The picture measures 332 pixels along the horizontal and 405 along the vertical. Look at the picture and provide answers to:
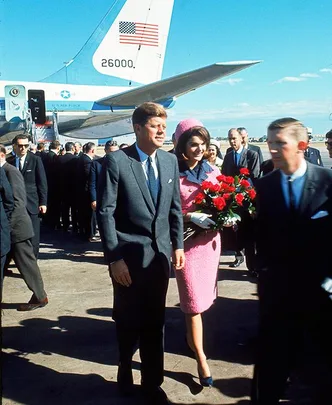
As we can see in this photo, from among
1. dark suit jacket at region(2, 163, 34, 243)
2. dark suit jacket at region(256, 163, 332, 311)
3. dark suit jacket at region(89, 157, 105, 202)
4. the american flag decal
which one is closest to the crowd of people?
dark suit jacket at region(256, 163, 332, 311)

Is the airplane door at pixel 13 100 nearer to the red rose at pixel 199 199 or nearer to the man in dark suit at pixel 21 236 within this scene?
the man in dark suit at pixel 21 236

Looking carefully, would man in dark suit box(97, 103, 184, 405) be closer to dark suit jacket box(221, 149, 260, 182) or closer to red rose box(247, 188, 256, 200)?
red rose box(247, 188, 256, 200)

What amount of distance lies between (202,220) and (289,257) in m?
0.98

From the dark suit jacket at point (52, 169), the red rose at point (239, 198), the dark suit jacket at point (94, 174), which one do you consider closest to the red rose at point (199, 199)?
the red rose at point (239, 198)

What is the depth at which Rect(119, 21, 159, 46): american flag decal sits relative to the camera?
20.6 metres

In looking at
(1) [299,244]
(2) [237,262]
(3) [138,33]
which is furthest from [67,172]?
(3) [138,33]

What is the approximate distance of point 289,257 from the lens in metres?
2.24

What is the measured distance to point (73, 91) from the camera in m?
19.1

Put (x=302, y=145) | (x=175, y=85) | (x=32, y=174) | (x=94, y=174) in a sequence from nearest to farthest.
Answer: (x=302, y=145), (x=32, y=174), (x=94, y=174), (x=175, y=85)

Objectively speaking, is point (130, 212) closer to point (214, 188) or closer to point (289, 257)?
point (214, 188)

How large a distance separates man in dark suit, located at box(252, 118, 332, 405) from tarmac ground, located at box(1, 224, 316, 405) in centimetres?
76

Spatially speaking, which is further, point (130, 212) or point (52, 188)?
point (52, 188)

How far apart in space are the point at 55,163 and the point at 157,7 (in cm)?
1378

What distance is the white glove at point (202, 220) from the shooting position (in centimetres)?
314
